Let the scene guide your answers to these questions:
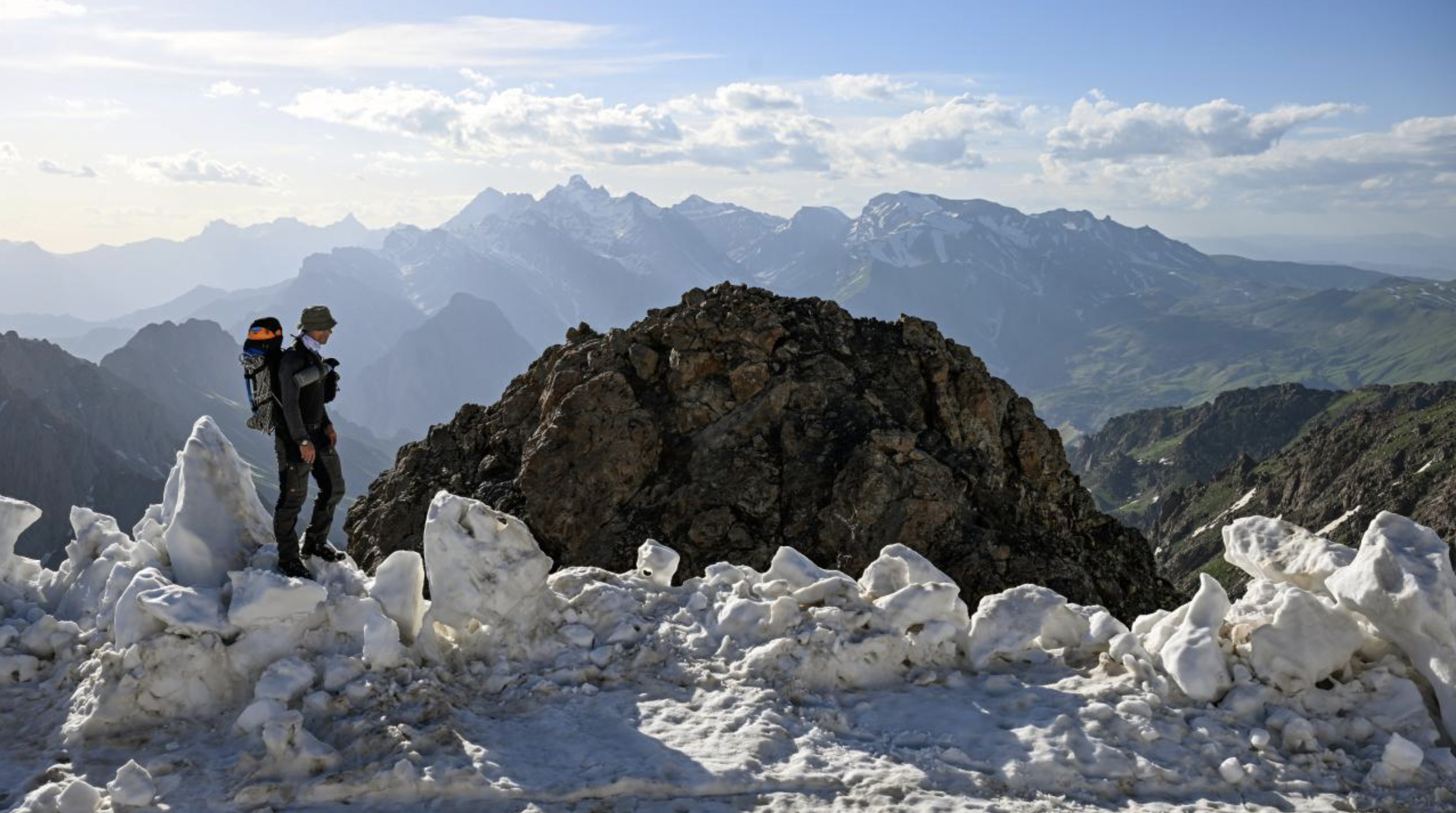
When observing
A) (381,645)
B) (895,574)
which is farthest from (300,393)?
(895,574)

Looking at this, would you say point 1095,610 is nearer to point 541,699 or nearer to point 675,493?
point 541,699

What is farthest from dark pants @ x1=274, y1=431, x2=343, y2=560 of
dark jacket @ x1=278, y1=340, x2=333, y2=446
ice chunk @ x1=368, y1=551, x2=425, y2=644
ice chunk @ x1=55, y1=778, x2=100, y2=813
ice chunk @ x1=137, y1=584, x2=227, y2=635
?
ice chunk @ x1=55, y1=778, x2=100, y2=813

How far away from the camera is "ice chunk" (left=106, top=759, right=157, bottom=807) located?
919 centimetres

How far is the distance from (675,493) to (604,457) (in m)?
2.33

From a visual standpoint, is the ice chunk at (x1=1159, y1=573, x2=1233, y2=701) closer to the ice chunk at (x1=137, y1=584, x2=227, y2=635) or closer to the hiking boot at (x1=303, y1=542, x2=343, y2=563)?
the hiking boot at (x1=303, y1=542, x2=343, y2=563)

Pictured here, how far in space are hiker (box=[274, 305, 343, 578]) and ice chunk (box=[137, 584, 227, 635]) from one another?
3.55 ft

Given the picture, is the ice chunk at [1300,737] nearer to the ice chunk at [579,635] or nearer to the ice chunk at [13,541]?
the ice chunk at [579,635]

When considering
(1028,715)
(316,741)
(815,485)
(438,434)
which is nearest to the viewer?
(316,741)

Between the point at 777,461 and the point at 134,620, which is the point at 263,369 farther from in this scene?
the point at 777,461

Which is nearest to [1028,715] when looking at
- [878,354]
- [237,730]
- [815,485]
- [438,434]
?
[237,730]

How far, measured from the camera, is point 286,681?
10.6m

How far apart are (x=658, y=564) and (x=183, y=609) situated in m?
5.87

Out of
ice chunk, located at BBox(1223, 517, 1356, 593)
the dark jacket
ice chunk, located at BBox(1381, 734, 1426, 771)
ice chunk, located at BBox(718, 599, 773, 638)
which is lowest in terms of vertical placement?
ice chunk, located at BBox(1381, 734, 1426, 771)

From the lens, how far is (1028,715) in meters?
10.8
